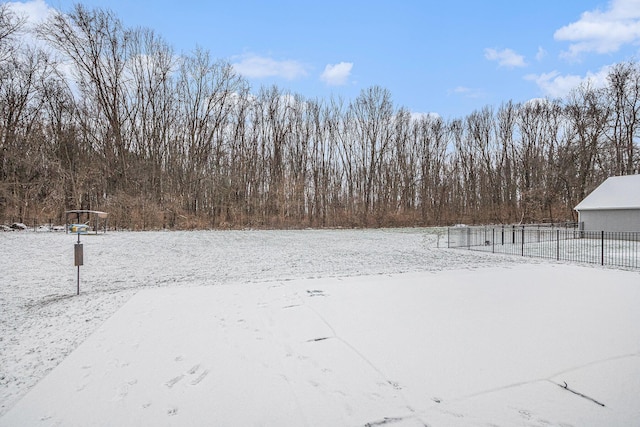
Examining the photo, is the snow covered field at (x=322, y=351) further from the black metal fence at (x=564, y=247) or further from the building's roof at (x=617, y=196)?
the building's roof at (x=617, y=196)

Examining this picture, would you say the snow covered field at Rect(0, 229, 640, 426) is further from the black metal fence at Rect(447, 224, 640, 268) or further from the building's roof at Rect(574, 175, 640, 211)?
the building's roof at Rect(574, 175, 640, 211)

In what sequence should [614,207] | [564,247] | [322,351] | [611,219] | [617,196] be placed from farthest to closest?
[617,196] < [611,219] < [614,207] < [564,247] < [322,351]

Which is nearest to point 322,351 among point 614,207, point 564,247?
point 564,247

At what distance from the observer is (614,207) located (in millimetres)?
19406

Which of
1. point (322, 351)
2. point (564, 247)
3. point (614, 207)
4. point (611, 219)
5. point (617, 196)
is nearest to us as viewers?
point (322, 351)

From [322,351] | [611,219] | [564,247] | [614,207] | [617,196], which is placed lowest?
[322,351]

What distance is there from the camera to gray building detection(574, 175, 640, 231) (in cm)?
1900

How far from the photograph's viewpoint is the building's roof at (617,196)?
1925 centimetres

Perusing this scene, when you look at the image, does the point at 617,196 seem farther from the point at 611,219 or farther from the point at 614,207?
the point at 611,219

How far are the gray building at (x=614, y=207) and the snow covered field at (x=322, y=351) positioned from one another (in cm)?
1576

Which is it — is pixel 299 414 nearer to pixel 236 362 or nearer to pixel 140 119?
pixel 236 362

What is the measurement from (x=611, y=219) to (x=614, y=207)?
2.54 feet

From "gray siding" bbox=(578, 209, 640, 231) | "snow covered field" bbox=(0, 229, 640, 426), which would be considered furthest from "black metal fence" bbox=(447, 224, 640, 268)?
"snow covered field" bbox=(0, 229, 640, 426)

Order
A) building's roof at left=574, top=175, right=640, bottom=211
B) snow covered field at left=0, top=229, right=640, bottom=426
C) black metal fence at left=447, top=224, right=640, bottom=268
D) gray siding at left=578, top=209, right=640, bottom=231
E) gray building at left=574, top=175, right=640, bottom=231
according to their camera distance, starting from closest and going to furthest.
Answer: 1. snow covered field at left=0, top=229, right=640, bottom=426
2. black metal fence at left=447, top=224, right=640, bottom=268
3. gray siding at left=578, top=209, right=640, bottom=231
4. gray building at left=574, top=175, right=640, bottom=231
5. building's roof at left=574, top=175, right=640, bottom=211
